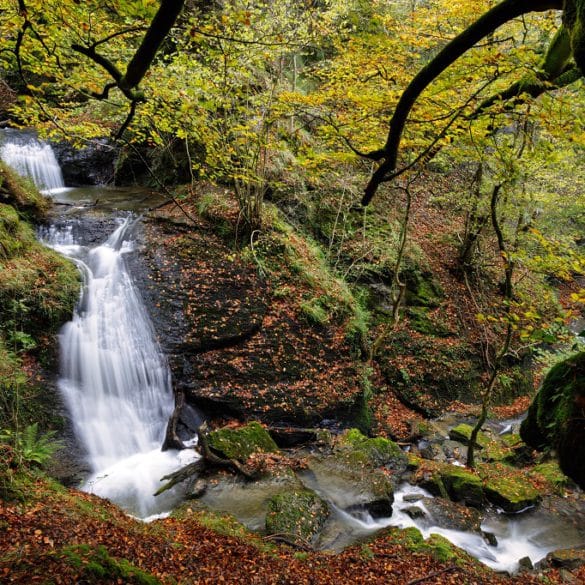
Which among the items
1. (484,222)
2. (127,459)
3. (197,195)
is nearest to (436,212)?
(484,222)

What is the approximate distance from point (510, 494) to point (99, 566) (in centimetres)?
753

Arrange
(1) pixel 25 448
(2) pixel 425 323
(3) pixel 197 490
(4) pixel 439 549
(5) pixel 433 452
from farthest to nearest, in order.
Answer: (2) pixel 425 323 < (5) pixel 433 452 < (3) pixel 197 490 < (4) pixel 439 549 < (1) pixel 25 448

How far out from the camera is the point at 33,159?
1394cm

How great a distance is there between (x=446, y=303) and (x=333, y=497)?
9.76 metres

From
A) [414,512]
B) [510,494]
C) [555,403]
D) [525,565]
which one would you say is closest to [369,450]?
[414,512]

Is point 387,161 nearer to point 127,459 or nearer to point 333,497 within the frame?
point 333,497

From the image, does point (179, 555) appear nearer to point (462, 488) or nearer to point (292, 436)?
point (292, 436)

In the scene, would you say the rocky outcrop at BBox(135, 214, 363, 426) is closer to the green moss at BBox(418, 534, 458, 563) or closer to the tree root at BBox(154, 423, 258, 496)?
the tree root at BBox(154, 423, 258, 496)

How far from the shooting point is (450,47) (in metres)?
2.25

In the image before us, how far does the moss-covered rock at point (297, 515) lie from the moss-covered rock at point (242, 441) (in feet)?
4.40

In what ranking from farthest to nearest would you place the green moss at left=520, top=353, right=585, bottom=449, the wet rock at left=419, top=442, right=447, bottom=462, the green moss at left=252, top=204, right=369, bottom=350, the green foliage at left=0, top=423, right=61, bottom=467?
the green moss at left=252, top=204, right=369, bottom=350
the wet rock at left=419, top=442, right=447, bottom=462
the green foliage at left=0, top=423, right=61, bottom=467
the green moss at left=520, top=353, right=585, bottom=449

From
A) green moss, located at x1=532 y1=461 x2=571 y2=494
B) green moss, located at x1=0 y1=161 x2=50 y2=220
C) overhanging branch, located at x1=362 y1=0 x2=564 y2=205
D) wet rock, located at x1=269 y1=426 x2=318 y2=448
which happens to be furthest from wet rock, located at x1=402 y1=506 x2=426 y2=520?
green moss, located at x1=0 y1=161 x2=50 y2=220

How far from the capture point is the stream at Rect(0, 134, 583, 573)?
6.57 metres

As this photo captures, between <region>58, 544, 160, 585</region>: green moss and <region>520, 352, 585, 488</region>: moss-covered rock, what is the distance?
11.2ft
